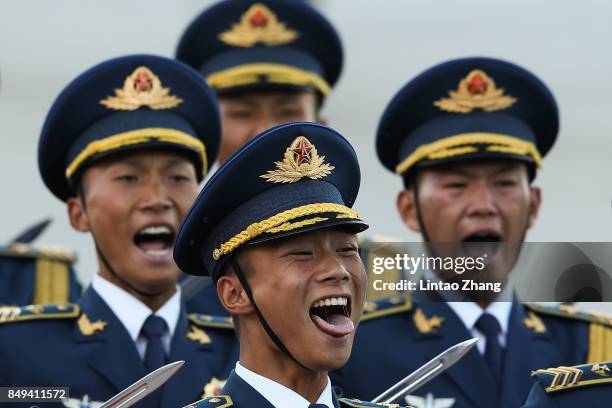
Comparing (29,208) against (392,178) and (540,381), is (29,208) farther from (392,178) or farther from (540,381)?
(540,381)

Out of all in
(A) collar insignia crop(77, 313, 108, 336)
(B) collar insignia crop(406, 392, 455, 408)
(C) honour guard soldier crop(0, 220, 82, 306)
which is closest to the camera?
(B) collar insignia crop(406, 392, 455, 408)

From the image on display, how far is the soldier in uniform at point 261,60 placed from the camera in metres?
9.22

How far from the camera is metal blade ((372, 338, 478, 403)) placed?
265 inches

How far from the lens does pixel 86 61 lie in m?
21.1

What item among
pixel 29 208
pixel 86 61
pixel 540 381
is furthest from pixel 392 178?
pixel 540 381

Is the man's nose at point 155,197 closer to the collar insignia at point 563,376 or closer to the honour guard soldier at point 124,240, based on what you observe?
the honour guard soldier at point 124,240

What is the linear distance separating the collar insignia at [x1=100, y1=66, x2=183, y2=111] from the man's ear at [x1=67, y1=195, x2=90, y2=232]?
42 cm

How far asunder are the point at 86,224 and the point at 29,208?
7.35 m

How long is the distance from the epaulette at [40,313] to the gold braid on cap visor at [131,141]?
0.55 meters

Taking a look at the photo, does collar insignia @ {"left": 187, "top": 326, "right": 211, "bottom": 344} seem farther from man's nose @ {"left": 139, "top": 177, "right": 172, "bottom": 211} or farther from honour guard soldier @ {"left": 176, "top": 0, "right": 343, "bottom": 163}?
honour guard soldier @ {"left": 176, "top": 0, "right": 343, "bottom": 163}

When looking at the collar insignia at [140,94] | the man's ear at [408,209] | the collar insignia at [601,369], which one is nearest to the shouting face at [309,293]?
the collar insignia at [601,369]

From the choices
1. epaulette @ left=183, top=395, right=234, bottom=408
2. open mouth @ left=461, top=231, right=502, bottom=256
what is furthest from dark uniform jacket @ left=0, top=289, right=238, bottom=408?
epaulette @ left=183, top=395, right=234, bottom=408

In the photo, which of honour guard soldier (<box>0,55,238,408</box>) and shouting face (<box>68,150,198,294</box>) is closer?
honour guard soldier (<box>0,55,238,408</box>)

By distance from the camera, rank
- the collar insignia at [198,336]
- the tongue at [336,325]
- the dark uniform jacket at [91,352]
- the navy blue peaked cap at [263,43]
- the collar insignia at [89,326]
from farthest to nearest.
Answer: the navy blue peaked cap at [263,43] → the collar insignia at [198,336] → the collar insignia at [89,326] → the dark uniform jacket at [91,352] → the tongue at [336,325]
